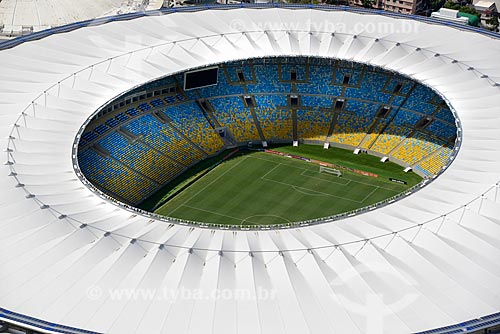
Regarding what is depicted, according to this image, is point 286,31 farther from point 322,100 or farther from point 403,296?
point 403,296

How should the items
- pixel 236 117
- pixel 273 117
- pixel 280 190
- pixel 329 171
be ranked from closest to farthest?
pixel 280 190 < pixel 329 171 < pixel 236 117 < pixel 273 117

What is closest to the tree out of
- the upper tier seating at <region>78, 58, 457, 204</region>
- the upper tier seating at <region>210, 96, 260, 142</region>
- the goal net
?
the upper tier seating at <region>78, 58, 457, 204</region>

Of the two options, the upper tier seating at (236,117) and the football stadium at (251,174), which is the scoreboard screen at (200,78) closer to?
the football stadium at (251,174)

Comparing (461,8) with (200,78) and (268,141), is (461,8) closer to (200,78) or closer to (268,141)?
(268,141)

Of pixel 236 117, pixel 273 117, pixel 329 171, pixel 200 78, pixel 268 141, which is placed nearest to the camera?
pixel 329 171

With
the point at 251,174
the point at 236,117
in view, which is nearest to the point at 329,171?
the point at 251,174

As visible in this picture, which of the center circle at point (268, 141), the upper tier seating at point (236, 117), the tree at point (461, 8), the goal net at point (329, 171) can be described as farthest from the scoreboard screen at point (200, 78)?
the tree at point (461, 8)
